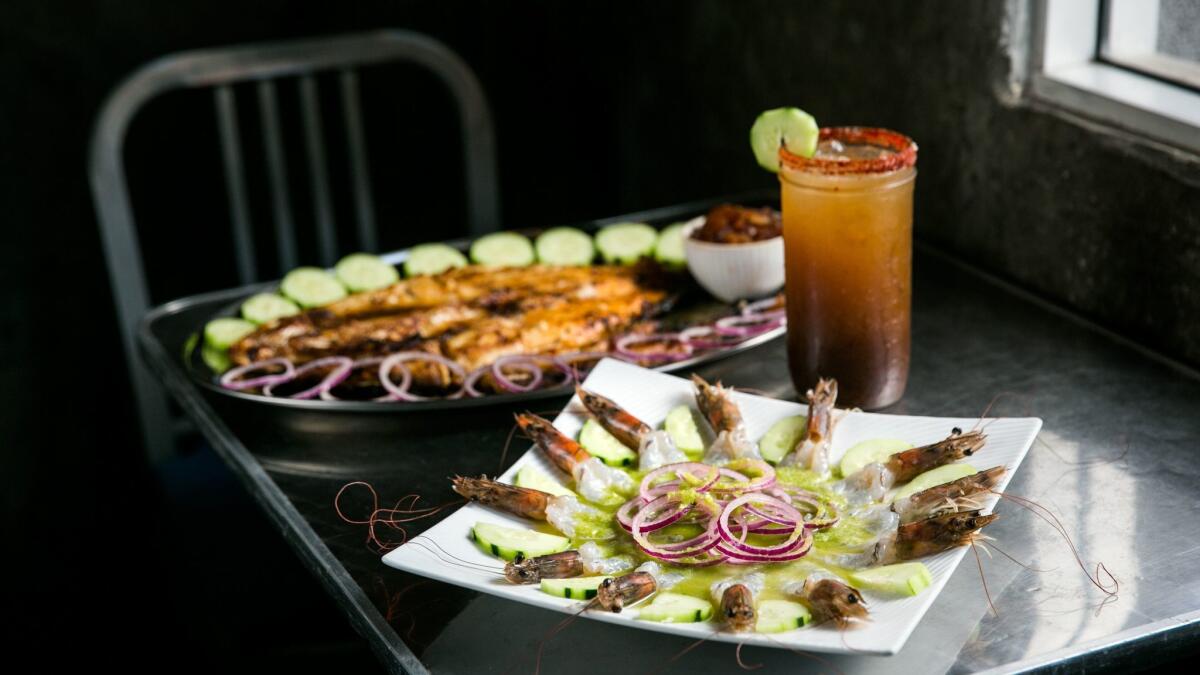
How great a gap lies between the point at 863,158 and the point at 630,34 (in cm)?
167

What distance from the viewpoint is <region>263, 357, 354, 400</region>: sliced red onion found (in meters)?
1.62

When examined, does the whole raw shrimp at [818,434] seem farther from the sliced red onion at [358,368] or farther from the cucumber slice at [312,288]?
the cucumber slice at [312,288]

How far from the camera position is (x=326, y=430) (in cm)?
157

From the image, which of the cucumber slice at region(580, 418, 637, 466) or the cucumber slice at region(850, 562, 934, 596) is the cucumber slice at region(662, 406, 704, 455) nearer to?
the cucumber slice at region(580, 418, 637, 466)

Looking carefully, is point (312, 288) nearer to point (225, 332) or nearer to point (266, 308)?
point (266, 308)

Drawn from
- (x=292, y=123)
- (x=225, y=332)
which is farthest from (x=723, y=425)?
(x=292, y=123)

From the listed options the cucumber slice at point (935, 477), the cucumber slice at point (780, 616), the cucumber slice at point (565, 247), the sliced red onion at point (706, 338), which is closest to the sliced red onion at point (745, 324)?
the sliced red onion at point (706, 338)

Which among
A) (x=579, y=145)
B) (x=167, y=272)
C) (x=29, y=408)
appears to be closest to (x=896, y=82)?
(x=579, y=145)

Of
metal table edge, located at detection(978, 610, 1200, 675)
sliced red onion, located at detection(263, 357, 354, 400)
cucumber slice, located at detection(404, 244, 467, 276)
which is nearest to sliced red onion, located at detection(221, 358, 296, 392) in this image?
sliced red onion, located at detection(263, 357, 354, 400)

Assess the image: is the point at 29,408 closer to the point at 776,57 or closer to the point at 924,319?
the point at 776,57

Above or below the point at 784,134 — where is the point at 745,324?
below

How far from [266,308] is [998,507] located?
111 centimetres

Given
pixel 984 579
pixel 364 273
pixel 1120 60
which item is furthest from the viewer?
pixel 364 273

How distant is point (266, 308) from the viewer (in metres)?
1.90
